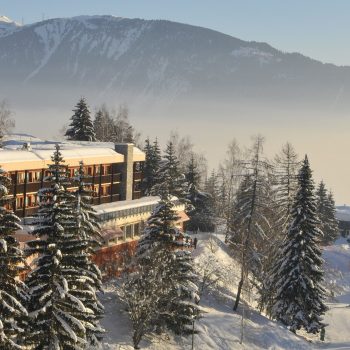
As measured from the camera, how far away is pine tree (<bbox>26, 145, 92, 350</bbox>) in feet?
96.1

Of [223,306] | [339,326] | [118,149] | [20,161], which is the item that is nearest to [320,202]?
[339,326]

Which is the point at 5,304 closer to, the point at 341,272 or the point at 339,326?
the point at 339,326

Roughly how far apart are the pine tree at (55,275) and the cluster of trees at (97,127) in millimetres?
53951

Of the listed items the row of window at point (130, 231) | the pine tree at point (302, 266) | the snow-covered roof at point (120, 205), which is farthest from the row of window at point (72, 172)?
the pine tree at point (302, 266)

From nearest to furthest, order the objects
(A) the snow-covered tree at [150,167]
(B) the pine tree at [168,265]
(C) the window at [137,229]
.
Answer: (B) the pine tree at [168,265], (C) the window at [137,229], (A) the snow-covered tree at [150,167]

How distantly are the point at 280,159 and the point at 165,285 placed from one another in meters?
23.3

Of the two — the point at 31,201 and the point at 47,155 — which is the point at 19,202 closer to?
the point at 31,201

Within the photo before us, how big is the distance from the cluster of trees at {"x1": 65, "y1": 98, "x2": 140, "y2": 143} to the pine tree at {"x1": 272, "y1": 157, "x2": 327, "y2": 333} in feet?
135

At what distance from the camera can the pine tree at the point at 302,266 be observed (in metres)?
49.3

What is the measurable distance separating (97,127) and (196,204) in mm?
31807

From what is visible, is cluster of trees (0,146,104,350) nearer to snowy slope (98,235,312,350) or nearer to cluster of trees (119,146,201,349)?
snowy slope (98,235,312,350)

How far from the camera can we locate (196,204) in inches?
3140

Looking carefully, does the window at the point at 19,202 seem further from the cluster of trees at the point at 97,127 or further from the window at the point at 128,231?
the cluster of trees at the point at 97,127

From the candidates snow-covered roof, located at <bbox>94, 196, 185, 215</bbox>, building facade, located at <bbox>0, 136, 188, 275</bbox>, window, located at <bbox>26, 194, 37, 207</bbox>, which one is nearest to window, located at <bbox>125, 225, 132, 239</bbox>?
building facade, located at <bbox>0, 136, 188, 275</bbox>
